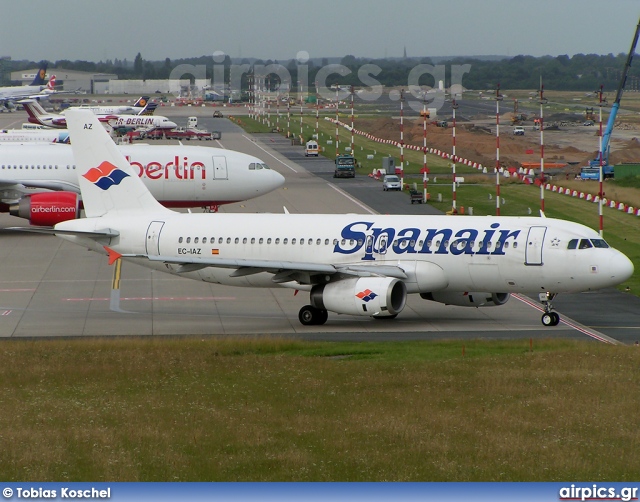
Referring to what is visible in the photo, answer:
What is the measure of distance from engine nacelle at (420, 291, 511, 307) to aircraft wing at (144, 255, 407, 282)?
2.58 metres

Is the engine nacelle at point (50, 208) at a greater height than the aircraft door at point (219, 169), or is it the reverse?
the aircraft door at point (219, 169)

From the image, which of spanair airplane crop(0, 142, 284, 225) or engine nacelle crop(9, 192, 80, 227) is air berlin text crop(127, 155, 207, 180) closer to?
spanair airplane crop(0, 142, 284, 225)

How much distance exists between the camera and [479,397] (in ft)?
98.6

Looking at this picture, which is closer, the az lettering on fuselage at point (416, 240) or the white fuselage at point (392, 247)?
the white fuselage at point (392, 247)

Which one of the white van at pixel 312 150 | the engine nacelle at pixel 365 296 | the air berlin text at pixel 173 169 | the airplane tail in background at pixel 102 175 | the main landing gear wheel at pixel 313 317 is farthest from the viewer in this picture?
the white van at pixel 312 150

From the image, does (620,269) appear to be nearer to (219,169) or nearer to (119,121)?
(219,169)

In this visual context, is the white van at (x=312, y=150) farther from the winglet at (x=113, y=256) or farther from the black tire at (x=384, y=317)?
the winglet at (x=113, y=256)

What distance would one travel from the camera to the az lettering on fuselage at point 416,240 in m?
43.0

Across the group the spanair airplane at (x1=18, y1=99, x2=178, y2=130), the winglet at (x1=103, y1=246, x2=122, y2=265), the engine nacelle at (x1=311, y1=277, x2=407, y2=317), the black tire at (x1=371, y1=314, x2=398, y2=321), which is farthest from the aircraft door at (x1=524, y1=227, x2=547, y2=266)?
the spanair airplane at (x1=18, y1=99, x2=178, y2=130)

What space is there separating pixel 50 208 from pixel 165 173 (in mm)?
10452

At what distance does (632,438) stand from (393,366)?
10102 millimetres

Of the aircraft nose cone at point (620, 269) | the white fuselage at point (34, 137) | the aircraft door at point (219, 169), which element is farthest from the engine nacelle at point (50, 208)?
the white fuselage at point (34, 137)

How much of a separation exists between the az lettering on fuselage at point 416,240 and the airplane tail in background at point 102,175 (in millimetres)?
9246

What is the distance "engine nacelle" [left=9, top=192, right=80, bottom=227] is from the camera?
65.8 metres
